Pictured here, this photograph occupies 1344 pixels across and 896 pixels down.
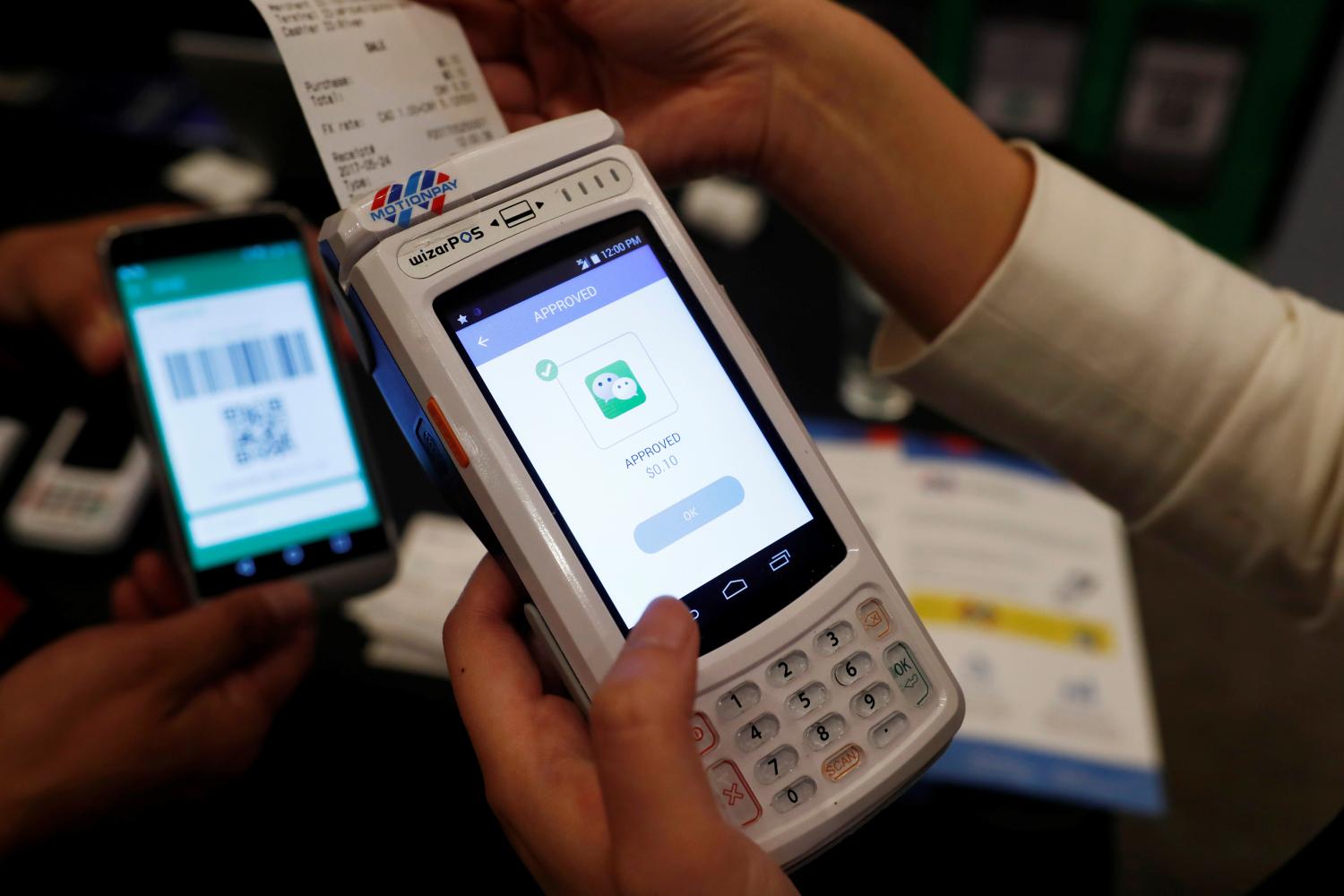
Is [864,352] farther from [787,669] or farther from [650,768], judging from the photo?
[650,768]

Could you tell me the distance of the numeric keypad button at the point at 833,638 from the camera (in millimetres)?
521

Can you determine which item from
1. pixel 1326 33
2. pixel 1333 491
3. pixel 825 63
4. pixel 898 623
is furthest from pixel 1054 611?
pixel 1326 33

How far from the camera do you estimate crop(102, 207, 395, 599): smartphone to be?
734 millimetres

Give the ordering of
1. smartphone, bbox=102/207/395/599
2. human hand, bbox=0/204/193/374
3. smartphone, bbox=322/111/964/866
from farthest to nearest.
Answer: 1. human hand, bbox=0/204/193/374
2. smartphone, bbox=102/207/395/599
3. smartphone, bbox=322/111/964/866

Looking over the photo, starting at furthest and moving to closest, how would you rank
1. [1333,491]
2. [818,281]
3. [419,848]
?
[818,281]
[419,848]
[1333,491]

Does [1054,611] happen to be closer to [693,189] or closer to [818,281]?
[818,281]

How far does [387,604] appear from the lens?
0.86 meters

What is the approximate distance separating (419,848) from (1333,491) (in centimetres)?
74

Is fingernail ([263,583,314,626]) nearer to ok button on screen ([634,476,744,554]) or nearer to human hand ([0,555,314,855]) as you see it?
human hand ([0,555,314,855])

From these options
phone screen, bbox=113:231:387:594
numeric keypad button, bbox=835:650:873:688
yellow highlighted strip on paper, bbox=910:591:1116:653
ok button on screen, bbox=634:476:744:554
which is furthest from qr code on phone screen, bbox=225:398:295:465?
yellow highlighted strip on paper, bbox=910:591:1116:653

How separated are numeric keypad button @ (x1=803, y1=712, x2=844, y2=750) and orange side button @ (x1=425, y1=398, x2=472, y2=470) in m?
0.23

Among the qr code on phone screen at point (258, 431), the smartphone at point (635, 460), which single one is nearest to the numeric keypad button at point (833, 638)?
the smartphone at point (635, 460)

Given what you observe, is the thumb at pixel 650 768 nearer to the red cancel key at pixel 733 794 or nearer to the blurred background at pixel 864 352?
the red cancel key at pixel 733 794

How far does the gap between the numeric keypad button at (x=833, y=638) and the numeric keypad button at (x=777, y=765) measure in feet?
0.19
